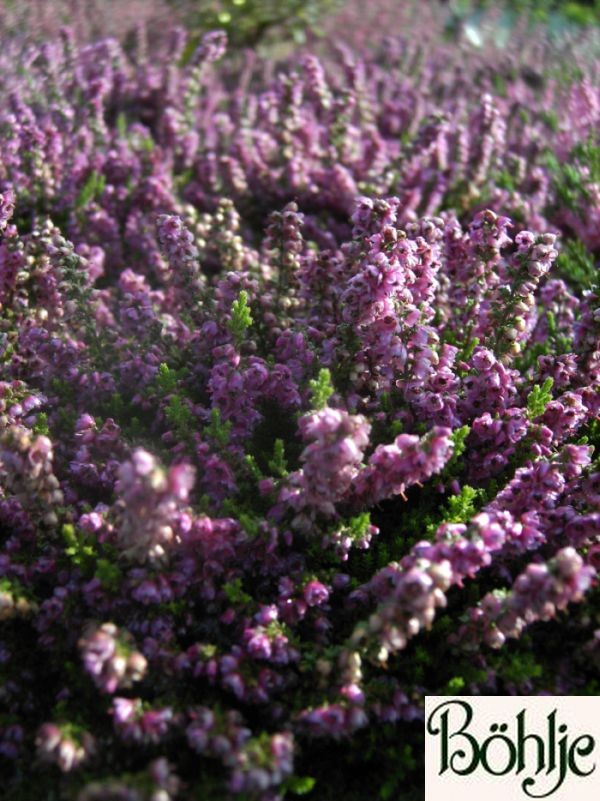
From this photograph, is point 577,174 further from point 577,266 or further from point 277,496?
point 277,496

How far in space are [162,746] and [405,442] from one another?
120 centimetres

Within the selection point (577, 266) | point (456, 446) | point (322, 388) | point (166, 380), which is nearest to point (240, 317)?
point (166, 380)

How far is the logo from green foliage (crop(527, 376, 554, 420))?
3.35ft

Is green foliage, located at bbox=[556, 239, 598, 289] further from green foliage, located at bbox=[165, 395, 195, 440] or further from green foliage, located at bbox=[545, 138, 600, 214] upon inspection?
green foliage, located at bbox=[165, 395, 195, 440]

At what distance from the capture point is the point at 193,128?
19.8 feet

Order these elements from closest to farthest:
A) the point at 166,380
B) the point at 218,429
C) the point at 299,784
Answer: the point at 299,784 < the point at 218,429 < the point at 166,380

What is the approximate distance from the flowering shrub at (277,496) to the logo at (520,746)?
0.07 meters

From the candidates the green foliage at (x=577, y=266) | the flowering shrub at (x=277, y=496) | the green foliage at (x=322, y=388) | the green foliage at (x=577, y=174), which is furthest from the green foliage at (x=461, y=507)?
the green foliage at (x=577, y=174)

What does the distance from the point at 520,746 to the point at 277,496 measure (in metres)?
1.16

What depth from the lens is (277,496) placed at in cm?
299

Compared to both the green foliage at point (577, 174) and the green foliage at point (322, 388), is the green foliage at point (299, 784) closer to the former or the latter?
the green foliage at point (322, 388)

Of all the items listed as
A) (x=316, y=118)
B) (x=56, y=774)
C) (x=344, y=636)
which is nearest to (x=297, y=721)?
(x=344, y=636)

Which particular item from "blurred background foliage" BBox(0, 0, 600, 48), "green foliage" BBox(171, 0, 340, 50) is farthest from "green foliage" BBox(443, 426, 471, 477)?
"green foliage" BBox(171, 0, 340, 50)

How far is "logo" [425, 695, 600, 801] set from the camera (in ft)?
8.91
